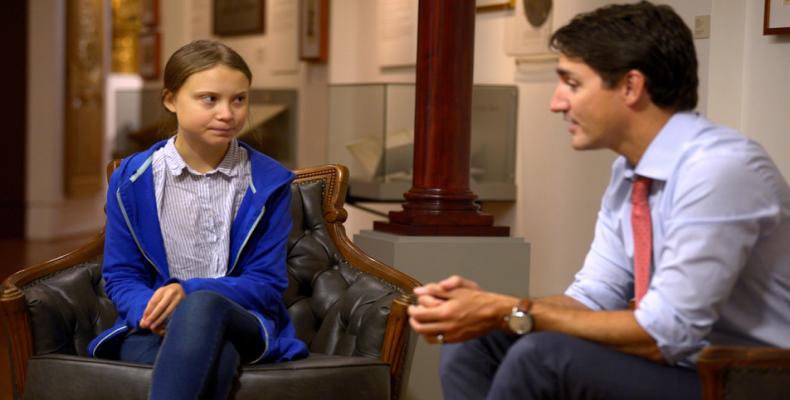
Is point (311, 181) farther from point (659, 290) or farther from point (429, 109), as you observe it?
point (659, 290)

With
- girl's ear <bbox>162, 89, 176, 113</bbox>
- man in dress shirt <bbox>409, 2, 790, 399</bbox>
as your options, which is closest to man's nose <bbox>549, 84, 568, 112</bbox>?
man in dress shirt <bbox>409, 2, 790, 399</bbox>

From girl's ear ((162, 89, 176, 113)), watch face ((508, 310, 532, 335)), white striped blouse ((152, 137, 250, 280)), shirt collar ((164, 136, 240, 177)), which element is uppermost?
girl's ear ((162, 89, 176, 113))

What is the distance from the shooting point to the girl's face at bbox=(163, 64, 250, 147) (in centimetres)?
310

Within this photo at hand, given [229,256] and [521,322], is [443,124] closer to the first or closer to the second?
[229,256]

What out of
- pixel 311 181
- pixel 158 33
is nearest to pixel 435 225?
pixel 311 181

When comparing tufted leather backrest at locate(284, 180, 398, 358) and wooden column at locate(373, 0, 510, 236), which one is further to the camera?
wooden column at locate(373, 0, 510, 236)

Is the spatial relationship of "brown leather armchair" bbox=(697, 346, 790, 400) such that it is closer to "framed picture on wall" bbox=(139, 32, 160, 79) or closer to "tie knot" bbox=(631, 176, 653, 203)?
"tie knot" bbox=(631, 176, 653, 203)

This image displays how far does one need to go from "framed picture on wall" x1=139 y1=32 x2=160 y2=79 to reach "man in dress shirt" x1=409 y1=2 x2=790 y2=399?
8727 millimetres

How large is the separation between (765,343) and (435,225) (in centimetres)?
232

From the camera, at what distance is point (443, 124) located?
14.8ft

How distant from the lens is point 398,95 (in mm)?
5703

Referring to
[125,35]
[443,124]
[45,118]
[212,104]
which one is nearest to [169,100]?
[212,104]

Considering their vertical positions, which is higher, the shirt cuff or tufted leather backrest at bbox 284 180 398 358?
the shirt cuff

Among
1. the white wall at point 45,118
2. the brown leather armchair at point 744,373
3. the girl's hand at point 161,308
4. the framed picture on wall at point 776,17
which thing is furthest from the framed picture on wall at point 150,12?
the brown leather armchair at point 744,373
